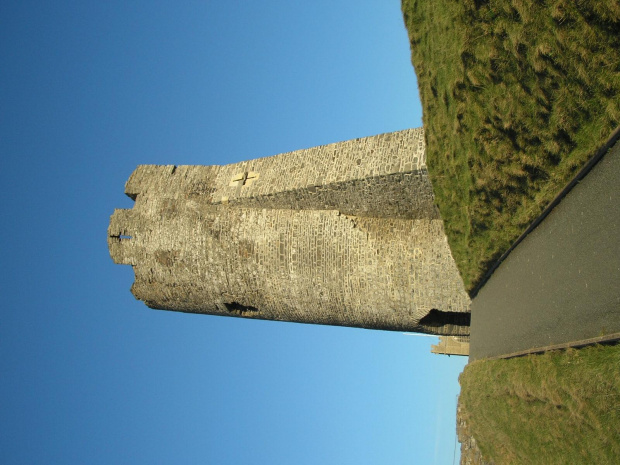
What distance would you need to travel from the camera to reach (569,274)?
191 inches

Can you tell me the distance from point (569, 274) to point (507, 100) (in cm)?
167

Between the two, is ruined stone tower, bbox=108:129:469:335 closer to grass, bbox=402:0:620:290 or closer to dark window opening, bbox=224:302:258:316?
dark window opening, bbox=224:302:258:316

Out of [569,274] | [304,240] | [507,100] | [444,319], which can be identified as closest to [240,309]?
[304,240]

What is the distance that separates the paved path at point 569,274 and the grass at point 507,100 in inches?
8.0

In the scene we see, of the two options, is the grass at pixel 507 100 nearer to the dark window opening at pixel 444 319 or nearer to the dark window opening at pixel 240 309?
the dark window opening at pixel 444 319

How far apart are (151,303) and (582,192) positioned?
858 centimetres

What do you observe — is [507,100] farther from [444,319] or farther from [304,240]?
[444,319]

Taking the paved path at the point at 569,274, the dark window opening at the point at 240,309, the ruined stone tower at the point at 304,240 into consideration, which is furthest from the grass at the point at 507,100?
the dark window opening at the point at 240,309

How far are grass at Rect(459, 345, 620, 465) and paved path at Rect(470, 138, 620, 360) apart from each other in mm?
253

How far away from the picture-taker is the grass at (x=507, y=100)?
12.8 feet

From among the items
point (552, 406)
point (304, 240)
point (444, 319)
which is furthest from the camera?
point (444, 319)

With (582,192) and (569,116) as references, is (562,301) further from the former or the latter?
(569,116)

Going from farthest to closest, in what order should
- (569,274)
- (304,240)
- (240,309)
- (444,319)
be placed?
(240,309) < (444,319) < (304,240) < (569,274)

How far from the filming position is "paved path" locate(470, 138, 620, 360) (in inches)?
163
